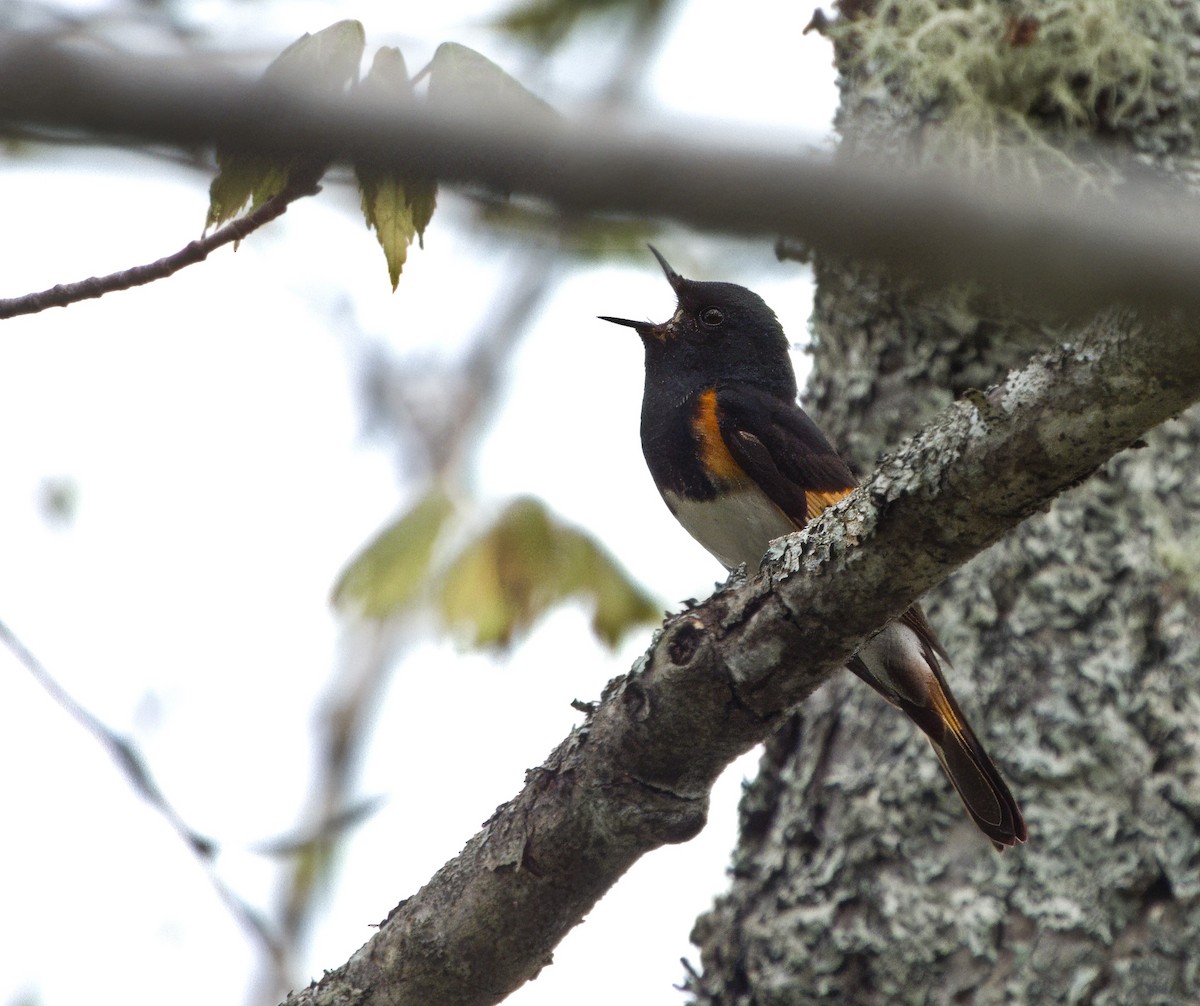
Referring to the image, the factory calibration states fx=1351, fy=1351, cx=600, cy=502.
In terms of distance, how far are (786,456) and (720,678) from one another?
1.41 m

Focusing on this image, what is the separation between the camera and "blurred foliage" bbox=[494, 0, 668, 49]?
432 centimetres

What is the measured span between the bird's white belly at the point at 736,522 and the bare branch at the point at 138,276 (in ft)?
6.10

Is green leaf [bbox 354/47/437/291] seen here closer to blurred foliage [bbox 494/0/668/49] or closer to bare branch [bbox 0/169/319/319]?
bare branch [bbox 0/169/319/319]

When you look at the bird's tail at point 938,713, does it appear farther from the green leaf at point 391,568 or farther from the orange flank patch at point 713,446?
the green leaf at point 391,568

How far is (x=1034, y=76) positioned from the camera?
3734mm

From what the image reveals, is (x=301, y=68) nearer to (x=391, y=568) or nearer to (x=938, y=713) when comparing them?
(x=938, y=713)

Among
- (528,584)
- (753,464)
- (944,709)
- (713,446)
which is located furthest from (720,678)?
(528,584)

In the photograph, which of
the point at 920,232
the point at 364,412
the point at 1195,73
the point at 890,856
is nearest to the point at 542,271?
the point at 364,412

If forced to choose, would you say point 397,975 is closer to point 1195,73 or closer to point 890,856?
point 890,856

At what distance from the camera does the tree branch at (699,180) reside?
2.31 feet

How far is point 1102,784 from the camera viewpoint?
336 centimetres

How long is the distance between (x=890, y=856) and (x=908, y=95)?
2.11 metres

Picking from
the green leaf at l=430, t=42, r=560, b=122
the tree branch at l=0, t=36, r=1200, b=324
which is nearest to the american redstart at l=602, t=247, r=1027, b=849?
the green leaf at l=430, t=42, r=560, b=122

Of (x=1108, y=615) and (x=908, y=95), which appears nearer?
(x=1108, y=615)
